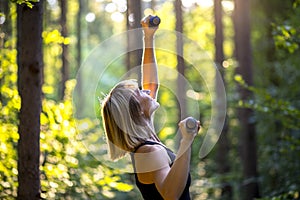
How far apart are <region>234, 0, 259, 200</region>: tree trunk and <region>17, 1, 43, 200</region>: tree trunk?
918 centimetres

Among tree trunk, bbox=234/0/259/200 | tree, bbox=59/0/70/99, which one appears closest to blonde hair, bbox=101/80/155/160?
tree, bbox=59/0/70/99

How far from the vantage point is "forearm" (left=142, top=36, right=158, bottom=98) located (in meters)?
4.89

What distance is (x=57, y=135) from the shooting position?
634 cm

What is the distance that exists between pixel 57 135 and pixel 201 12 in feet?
61.2

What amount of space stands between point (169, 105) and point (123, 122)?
19.5 m

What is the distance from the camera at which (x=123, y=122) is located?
3838 mm

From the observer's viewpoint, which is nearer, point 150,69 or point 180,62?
point 150,69

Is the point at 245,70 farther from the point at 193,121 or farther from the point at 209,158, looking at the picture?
the point at 193,121

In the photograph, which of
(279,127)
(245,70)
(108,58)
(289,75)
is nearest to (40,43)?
(245,70)

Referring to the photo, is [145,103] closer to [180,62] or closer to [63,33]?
[63,33]

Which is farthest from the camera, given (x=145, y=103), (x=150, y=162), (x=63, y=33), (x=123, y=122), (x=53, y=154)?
(x=63, y=33)

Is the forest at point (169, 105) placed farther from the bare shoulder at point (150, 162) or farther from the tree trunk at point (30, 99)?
the bare shoulder at point (150, 162)

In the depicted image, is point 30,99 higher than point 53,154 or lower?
A: higher

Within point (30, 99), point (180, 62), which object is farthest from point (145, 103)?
point (180, 62)
